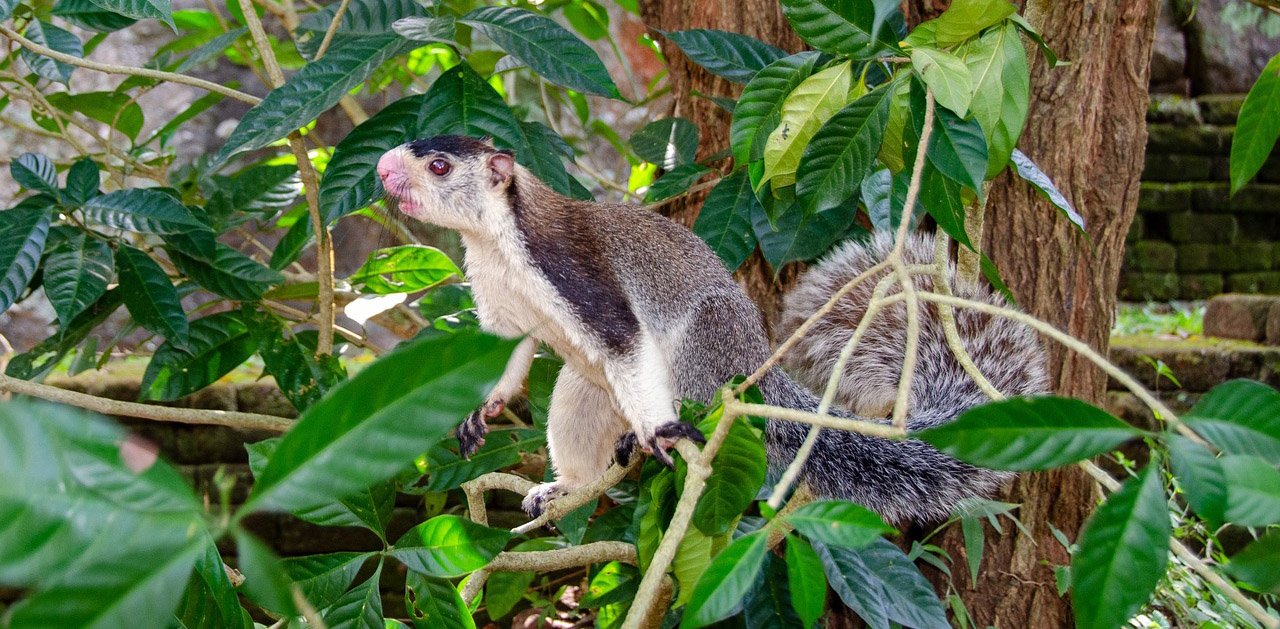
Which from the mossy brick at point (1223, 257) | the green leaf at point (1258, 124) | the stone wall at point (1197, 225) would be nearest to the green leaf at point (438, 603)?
the green leaf at point (1258, 124)

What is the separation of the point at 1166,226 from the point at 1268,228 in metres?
0.59

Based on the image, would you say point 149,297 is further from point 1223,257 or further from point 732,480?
point 1223,257

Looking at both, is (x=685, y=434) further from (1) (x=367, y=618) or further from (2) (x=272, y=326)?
(2) (x=272, y=326)

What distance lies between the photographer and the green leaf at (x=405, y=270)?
6.29 feet

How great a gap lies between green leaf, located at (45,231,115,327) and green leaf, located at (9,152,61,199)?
9 cm

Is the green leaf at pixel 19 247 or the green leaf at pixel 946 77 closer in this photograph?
the green leaf at pixel 946 77

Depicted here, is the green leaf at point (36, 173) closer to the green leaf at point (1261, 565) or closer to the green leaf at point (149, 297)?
the green leaf at point (149, 297)

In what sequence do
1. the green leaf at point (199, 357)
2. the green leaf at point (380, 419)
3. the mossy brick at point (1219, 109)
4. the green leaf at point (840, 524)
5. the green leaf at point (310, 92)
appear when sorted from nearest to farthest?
the green leaf at point (380, 419) < the green leaf at point (840, 524) < the green leaf at point (310, 92) < the green leaf at point (199, 357) < the mossy brick at point (1219, 109)

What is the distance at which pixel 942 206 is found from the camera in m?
1.24

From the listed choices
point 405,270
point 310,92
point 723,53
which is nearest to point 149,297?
point 405,270

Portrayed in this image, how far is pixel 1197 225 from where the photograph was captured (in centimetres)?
591

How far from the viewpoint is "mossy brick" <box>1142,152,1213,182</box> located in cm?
596

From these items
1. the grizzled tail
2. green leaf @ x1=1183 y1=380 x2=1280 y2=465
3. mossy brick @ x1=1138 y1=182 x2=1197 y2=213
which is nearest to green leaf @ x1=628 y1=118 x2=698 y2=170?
the grizzled tail

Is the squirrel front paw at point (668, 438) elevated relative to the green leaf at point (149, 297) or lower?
elevated
